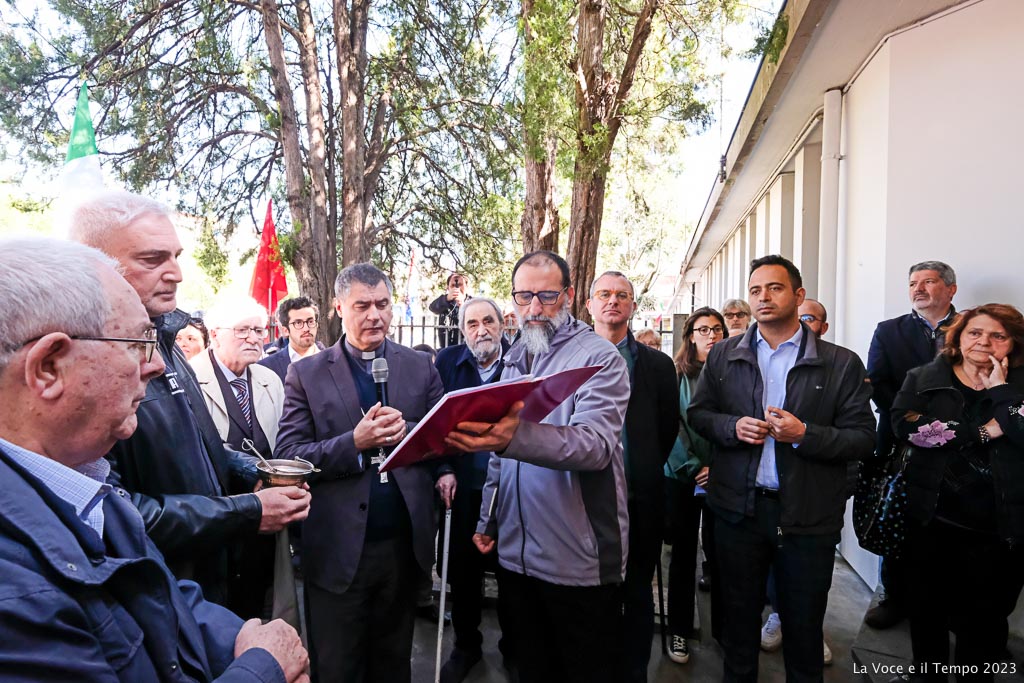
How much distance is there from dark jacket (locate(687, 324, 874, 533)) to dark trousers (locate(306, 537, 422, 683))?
1.63 meters

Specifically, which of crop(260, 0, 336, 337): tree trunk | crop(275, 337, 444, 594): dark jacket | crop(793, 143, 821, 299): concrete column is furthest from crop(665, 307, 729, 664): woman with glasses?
crop(260, 0, 336, 337): tree trunk

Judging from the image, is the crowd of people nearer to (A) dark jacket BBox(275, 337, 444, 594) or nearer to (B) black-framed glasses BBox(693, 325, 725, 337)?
(A) dark jacket BBox(275, 337, 444, 594)

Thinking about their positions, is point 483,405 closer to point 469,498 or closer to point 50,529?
point 50,529

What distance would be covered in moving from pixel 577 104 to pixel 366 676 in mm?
4671

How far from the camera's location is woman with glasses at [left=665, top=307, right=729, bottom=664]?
3.70m

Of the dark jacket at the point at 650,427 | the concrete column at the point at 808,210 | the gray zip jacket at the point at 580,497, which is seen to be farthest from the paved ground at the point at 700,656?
the concrete column at the point at 808,210

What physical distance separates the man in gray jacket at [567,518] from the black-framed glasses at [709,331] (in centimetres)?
201

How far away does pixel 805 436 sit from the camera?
8.63 ft

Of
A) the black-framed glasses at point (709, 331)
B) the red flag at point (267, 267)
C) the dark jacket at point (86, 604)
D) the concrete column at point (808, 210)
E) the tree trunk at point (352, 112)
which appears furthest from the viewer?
the tree trunk at point (352, 112)

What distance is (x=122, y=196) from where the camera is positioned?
6.31 feet

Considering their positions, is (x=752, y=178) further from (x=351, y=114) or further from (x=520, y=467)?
(x=520, y=467)

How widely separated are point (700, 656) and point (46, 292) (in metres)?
3.93

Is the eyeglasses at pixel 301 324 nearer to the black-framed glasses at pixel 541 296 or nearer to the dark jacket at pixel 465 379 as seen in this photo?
the dark jacket at pixel 465 379

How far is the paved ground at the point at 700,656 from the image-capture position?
3.45m
